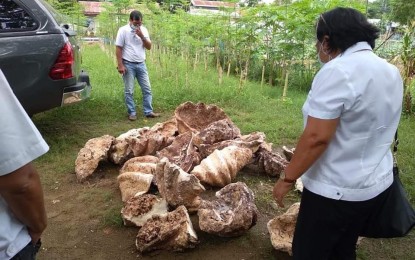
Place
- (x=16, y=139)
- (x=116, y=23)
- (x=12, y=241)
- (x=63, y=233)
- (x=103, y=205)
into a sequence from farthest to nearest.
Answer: (x=116, y=23)
(x=103, y=205)
(x=63, y=233)
(x=12, y=241)
(x=16, y=139)

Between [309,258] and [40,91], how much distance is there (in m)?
3.55

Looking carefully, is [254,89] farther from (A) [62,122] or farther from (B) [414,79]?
(A) [62,122]

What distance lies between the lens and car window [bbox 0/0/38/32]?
396cm

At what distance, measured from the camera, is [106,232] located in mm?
2951

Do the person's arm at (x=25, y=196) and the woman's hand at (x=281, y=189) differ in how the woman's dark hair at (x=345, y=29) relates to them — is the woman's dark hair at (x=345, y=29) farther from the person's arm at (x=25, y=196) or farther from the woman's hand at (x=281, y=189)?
the person's arm at (x=25, y=196)

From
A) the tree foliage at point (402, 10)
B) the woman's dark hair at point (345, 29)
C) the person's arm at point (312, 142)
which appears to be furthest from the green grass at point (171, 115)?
the tree foliage at point (402, 10)

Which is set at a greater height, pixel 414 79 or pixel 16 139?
pixel 16 139

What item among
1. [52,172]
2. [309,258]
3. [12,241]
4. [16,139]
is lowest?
[52,172]

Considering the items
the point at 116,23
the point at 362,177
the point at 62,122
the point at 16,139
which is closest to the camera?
the point at 16,139

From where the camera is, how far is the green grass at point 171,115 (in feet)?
11.2

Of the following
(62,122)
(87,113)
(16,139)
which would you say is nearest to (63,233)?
(16,139)

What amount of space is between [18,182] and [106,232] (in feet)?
6.50

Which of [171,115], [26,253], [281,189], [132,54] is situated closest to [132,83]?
[132,54]

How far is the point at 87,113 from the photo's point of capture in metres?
6.29
